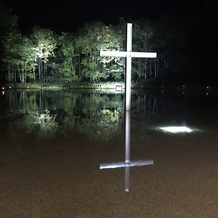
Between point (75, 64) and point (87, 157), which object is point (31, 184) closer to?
point (87, 157)

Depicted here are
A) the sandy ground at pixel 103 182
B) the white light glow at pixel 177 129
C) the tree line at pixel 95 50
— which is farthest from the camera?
the tree line at pixel 95 50

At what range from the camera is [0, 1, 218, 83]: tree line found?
3891cm

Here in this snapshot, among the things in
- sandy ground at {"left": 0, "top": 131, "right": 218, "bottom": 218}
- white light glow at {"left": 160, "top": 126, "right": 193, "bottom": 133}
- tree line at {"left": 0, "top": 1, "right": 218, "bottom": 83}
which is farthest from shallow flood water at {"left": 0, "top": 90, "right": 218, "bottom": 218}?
tree line at {"left": 0, "top": 1, "right": 218, "bottom": 83}

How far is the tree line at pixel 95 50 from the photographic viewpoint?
38.9 metres

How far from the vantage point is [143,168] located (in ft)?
16.0

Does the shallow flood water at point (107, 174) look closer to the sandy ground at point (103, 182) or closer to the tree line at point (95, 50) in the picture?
the sandy ground at point (103, 182)

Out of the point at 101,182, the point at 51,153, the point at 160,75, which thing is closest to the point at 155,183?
the point at 101,182

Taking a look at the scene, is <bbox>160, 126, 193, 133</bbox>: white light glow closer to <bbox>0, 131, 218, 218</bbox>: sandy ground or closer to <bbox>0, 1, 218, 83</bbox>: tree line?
<bbox>0, 131, 218, 218</bbox>: sandy ground

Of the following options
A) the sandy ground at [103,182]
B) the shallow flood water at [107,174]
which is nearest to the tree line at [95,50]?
the shallow flood water at [107,174]

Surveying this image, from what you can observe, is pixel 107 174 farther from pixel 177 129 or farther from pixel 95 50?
pixel 95 50

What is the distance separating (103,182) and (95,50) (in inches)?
1703

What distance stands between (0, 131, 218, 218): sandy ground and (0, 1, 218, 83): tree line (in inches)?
1303

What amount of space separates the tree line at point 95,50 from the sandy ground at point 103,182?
109ft

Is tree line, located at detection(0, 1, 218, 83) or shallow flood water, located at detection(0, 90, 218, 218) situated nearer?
shallow flood water, located at detection(0, 90, 218, 218)
